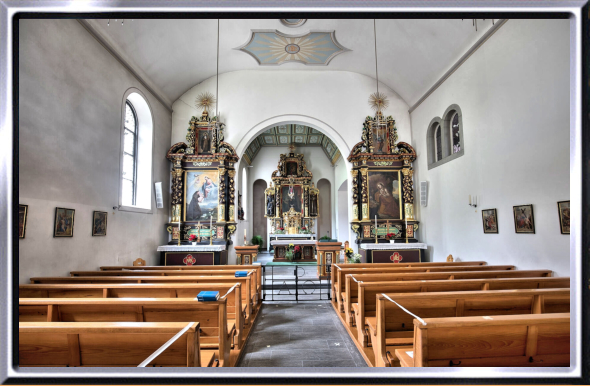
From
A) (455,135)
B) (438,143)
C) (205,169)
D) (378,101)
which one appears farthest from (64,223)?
(378,101)

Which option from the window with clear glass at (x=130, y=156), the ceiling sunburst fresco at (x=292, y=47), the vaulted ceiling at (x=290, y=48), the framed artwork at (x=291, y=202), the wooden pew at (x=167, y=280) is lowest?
the wooden pew at (x=167, y=280)

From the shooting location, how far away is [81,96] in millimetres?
6418

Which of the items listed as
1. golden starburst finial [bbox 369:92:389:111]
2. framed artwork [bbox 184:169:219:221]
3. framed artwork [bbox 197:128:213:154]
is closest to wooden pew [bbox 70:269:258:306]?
framed artwork [bbox 184:169:219:221]

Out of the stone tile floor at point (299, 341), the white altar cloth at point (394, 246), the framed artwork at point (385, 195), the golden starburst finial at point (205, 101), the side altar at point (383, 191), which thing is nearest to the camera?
the stone tile floor at point (299, 341)

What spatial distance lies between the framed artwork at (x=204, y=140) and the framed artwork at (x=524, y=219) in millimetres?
8132

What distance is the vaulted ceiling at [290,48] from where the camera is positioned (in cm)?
771

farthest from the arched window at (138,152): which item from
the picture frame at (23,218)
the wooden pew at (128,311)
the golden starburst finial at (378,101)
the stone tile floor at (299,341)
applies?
the golden starburst finial at (378,101)

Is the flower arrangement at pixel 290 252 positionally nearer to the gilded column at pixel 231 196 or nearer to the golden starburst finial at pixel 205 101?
the gilded column at pixel 231 196

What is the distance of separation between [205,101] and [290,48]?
10.2 feet

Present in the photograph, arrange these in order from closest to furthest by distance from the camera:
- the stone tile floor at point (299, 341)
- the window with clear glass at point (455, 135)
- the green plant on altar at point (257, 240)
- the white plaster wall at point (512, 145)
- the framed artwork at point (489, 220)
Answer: the stone tile floor at point (299, 341) → the white plaster wall at point (512, 145) → the framed artwork at point (489, 220) → the window with clear glass at point (455, 135) → the green plant on altar at point (257, 240)

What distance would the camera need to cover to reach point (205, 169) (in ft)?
34.9

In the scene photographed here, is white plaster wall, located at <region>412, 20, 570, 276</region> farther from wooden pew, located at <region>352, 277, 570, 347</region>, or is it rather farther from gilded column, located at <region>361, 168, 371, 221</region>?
gilded column, located at <region>361, 168, 371, 221</region>

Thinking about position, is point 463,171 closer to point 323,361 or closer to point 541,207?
point 541,207

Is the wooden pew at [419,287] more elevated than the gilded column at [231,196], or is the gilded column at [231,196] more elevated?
the gilded column at [231,196]
